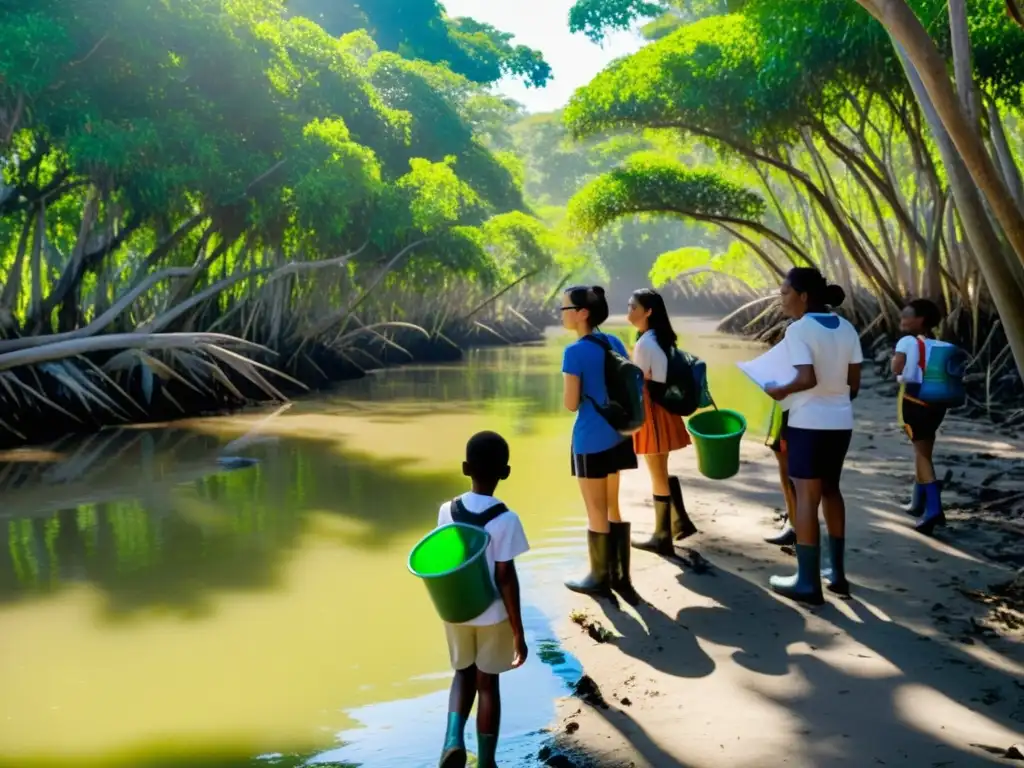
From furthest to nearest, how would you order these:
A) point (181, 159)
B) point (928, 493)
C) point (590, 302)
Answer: point (181, 159), point (928, 493), point (590, 302)

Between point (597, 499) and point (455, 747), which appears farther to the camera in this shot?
point (597, 499)

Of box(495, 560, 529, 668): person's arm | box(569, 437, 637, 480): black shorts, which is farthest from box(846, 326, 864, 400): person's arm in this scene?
box(495, 560, 529, 668): person's arm

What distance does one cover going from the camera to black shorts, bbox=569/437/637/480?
16.7 feet

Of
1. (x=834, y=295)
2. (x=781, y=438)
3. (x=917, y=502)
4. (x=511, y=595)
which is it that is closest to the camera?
(x=511, y=595)

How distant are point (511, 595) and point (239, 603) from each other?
109 inches

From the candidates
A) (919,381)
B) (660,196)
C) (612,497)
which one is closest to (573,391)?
(612,497)

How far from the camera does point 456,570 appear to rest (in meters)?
3.18

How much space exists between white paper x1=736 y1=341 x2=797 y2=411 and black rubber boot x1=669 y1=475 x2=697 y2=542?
138 centimetres

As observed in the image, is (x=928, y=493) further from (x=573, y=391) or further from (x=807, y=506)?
(x=573, y=391)

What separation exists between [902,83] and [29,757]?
12.7 metres

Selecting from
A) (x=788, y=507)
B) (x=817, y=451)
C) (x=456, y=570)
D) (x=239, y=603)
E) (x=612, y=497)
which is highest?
(x=817, y=451)

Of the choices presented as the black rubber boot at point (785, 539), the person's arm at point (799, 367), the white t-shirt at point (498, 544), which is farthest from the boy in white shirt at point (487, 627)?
the black rubber boot at point (785, 539)

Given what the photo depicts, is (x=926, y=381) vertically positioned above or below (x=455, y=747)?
above

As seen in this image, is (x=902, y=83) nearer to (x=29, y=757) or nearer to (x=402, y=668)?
(x=402, y=668)
